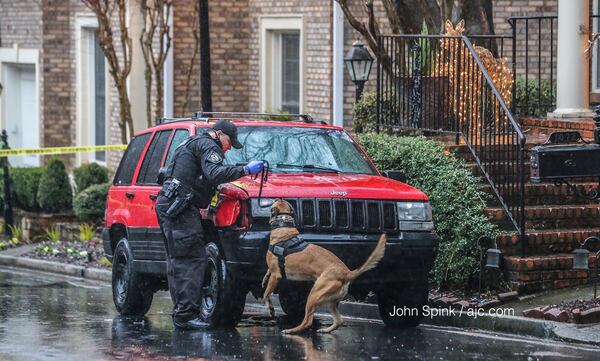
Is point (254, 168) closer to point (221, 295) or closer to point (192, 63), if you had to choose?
point (221, 295)

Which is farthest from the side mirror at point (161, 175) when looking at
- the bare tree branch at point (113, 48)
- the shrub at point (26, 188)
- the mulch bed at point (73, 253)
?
the shrub at point (26, 188)

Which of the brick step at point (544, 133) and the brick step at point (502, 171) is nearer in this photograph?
the brick step at point (502, 171)

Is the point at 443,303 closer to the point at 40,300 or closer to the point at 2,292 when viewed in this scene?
the point at 40,300

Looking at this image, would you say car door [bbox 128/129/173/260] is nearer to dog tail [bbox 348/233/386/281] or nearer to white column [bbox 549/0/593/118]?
dog tail [bbox 348/233/386/281]

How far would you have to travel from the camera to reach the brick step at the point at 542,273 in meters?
13.9

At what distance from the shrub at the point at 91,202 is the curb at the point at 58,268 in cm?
155

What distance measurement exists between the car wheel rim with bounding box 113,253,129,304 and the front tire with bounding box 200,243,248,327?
178 cm

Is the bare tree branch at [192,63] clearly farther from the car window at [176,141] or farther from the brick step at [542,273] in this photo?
the brick step at [542,273]

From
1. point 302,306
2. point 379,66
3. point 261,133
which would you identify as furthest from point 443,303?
point 379,66

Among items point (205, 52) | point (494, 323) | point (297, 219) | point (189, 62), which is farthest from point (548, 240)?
point (189, 62)

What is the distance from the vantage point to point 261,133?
530 inches

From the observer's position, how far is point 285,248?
11781mm

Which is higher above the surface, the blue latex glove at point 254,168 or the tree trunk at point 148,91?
the tree trunk at point 148,91

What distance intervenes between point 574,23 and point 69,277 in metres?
7.34
